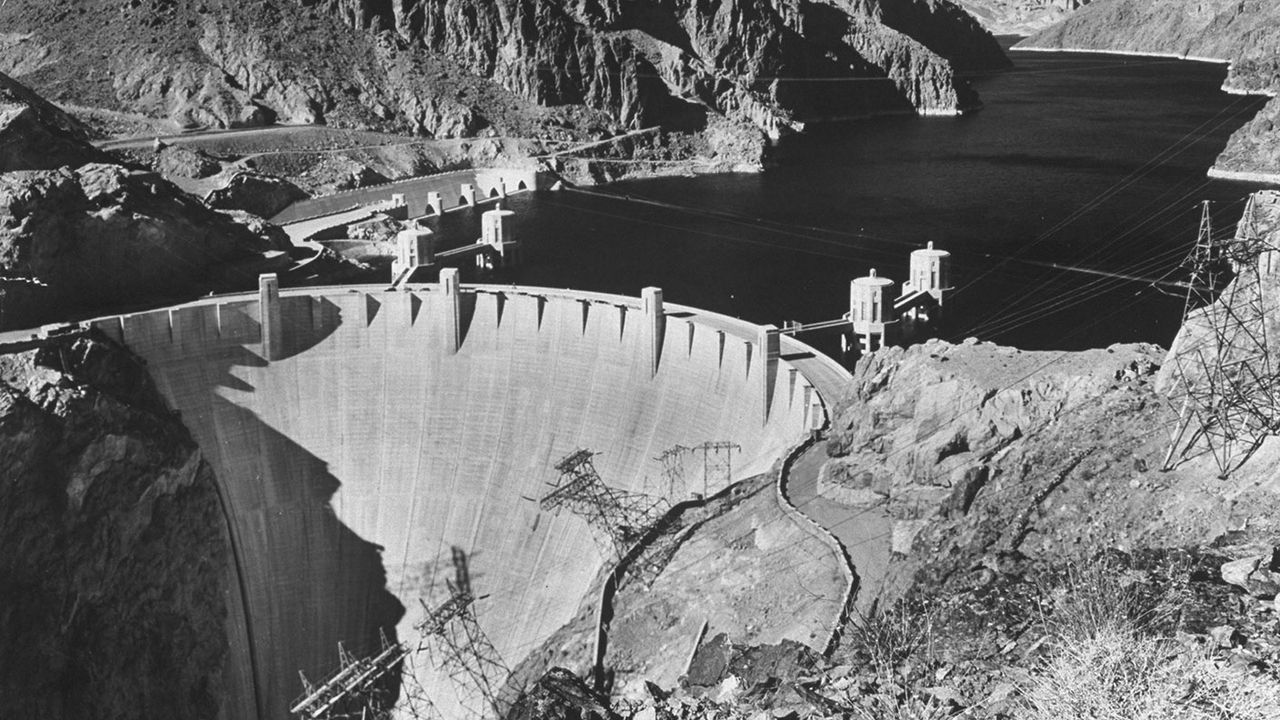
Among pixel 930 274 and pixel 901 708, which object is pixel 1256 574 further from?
pixel 930 274

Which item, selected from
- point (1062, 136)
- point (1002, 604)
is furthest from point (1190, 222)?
point (1002, 604)

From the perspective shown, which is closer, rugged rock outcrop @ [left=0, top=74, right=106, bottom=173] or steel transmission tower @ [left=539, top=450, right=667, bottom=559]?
steel transmission tower @ [left=539, top=450, right=667, bottom=559]

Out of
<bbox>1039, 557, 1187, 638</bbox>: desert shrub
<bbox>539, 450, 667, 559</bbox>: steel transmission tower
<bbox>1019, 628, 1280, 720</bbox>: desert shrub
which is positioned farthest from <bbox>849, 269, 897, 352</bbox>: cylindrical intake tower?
<bbox>1019, 628, 1280, 720</bbox>: desert shrub

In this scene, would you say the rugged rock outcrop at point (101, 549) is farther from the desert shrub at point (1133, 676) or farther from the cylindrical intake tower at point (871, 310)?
the desert shrub at point (1133, 676)

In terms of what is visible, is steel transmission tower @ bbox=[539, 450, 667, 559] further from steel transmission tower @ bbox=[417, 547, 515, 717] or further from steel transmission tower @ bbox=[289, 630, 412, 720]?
steel transmission tower @ bbox=[289, 630, 412, 720]

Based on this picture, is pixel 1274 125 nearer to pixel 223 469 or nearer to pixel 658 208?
pixel 658 208

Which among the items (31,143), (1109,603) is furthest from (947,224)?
(1109,603)

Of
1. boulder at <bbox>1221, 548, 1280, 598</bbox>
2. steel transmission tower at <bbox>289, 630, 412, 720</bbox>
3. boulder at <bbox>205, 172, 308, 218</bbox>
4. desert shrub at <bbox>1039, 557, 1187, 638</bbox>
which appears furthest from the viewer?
boulder at <bbox>205, 172, 308, 218</bbox>
